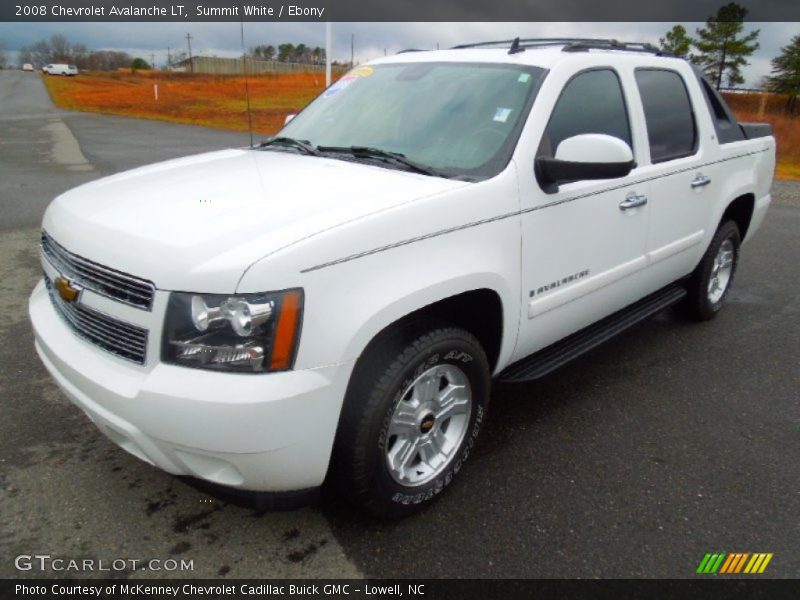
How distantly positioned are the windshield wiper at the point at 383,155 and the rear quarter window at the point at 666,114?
160 centimetres

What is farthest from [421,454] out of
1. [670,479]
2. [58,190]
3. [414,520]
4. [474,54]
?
[58,190]

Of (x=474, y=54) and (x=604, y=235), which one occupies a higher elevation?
A: (x=474, y=54)

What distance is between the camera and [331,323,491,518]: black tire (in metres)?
2.29

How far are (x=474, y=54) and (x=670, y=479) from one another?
235 centimetres

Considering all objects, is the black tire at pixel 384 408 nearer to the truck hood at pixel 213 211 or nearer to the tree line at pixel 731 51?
the truck hood at pixel 213 211

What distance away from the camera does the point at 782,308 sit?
5270mm

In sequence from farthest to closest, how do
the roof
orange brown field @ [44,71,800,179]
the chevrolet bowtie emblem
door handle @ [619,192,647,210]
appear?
orange brown field @ [44,71,800,179] < door handle @ [619,192,647,210] < the roof < the chevrolet bowtie emblem

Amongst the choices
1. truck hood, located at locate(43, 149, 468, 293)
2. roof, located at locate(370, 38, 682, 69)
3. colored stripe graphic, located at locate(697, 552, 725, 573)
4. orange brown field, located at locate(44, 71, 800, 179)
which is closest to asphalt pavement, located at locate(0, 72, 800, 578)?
colored stripe graphic, located at locate(697, 552, 725, 573)

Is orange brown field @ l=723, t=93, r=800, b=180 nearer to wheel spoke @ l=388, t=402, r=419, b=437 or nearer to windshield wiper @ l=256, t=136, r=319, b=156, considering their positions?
windshield wiper @ l=256, t=136, r=319, b=156

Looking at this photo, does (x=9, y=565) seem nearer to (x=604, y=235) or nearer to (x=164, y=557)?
(x=164, y=557)

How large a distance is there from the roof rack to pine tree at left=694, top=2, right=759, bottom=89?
1749 inches

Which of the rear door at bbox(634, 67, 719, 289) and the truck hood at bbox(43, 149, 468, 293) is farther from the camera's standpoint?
the rear door at bbox(634, 67, 719, 289)

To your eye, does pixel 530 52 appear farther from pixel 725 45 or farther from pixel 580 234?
pixel 725 45

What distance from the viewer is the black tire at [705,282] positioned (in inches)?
182
